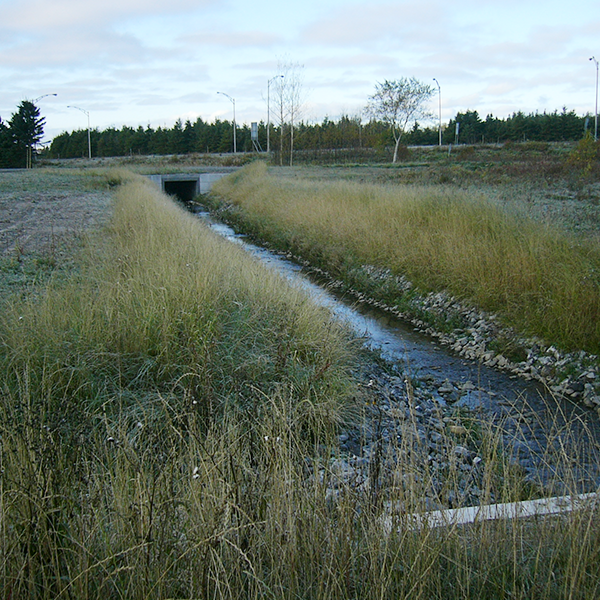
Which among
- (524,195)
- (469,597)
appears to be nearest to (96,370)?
(469,597)

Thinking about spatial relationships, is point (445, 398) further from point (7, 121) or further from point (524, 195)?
point (7, 121)

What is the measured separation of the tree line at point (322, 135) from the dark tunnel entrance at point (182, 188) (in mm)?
17798

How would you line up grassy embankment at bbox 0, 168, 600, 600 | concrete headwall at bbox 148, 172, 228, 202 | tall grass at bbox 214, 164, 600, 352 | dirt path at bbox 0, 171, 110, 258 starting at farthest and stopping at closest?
concrete headwall at bbox 148, 172, 228, 202, dirt path at bbox 0, 171, 110, 258, tall grass at bbox 214, 164, 600, 352, grassy embankment at bbox 0, 168, 600, 600

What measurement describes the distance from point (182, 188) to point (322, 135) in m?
25.5

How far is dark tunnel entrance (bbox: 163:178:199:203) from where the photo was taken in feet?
129

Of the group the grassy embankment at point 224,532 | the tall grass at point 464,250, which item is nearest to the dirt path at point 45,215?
the tall grass at point 464,250

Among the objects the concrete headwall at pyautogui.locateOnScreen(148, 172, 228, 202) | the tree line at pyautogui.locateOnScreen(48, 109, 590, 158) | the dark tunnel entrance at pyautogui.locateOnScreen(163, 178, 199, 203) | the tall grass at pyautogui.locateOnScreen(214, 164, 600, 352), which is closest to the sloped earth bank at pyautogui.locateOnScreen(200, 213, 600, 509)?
the tall grass at pyautogui.locateOnScreen(214, 164, 600, 352)

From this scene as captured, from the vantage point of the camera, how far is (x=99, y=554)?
8.27 feet

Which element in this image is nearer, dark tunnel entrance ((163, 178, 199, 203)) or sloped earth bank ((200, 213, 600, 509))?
sloped earth bank ((200, 213, 600, 509))

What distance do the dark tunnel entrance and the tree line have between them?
58.4 ft

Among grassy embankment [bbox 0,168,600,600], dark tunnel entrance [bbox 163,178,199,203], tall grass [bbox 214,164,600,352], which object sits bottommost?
grassy embankment [bbox 0,168,600,600]

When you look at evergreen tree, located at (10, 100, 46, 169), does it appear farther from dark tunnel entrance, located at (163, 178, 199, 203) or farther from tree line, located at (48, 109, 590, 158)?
dark tunnel entrance, located at (163, 178, 199, 203)

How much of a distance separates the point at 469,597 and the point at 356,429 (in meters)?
2.92

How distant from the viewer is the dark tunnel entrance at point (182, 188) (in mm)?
39406
